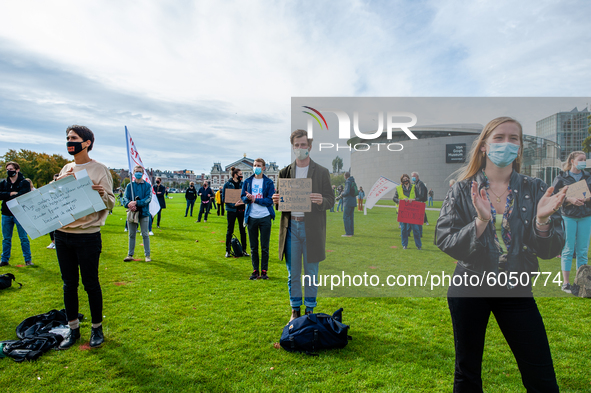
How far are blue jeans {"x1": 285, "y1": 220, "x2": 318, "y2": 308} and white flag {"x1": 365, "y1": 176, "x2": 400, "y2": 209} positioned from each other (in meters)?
1.25

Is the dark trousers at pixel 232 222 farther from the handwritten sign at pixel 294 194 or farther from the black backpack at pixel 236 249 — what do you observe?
the handwritten sign at pixel 294 194

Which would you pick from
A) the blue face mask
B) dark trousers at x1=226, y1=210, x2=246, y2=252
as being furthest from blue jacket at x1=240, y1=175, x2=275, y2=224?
the blue face mask

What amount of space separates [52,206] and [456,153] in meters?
4.23

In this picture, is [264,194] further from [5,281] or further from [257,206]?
[5,281]

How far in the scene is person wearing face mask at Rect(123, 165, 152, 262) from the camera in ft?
23.8

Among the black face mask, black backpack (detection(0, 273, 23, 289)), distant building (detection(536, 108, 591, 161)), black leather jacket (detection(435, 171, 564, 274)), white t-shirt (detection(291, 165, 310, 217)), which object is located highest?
distant building (detection(536, 108, 591, 161))

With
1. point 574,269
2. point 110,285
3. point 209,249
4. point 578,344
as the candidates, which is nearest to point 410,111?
point 578,344

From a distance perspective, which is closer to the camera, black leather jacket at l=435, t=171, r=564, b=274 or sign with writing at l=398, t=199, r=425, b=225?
black leather jacket at l=435, t=171, r=564, b=274

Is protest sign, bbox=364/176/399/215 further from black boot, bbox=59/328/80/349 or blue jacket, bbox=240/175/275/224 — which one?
black boot, bbox=59/328/80/349

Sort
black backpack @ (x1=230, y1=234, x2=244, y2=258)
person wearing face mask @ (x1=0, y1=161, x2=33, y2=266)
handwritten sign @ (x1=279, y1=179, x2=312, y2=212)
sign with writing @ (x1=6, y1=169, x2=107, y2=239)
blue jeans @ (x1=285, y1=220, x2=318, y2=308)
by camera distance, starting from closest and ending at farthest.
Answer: sign with writing @ (x1=6, y1=169, x2=107, y2=239), handwritten sign @ (x1=279, y1=179, x2=312, y2=212), blue jeans @ (x1=285, y1=220, x2=318, y2=308), person wearing face mask @ (x1=0, y1=161, x2=33, y2=266), black backpack @ (x1=230, y1=234, x2=244, y2=258)

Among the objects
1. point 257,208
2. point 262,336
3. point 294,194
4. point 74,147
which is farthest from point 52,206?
point 257,208

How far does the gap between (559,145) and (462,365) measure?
9.11ft

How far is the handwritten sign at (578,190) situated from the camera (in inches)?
130

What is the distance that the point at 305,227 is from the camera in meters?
3.85
